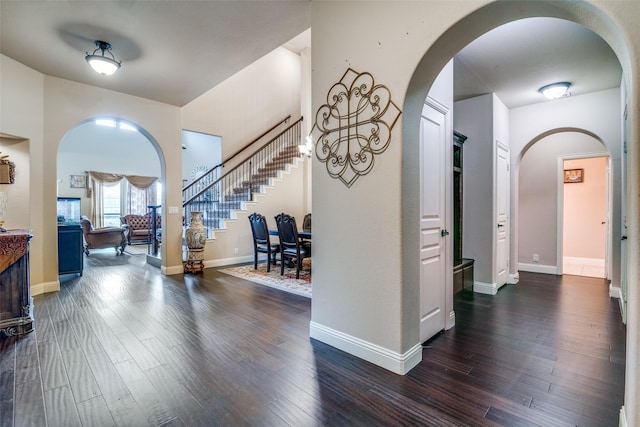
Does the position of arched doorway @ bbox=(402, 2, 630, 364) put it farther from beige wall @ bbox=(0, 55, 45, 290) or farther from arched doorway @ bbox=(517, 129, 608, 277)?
beige wall @ bbox=(0, 55, 45, 290)

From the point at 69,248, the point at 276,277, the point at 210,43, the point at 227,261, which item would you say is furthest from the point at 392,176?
the point at 69,248

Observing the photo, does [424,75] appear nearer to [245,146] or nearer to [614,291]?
[614,291]

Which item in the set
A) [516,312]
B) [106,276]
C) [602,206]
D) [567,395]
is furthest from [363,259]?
[602,206]

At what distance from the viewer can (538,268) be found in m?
5.46

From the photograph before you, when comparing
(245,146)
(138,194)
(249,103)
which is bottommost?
(138,194)

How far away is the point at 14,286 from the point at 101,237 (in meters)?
5.30

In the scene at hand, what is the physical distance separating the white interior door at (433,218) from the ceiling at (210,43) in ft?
3.82

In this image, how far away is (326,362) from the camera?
7.15ft

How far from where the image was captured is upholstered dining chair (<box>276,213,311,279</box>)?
4668 millimetres

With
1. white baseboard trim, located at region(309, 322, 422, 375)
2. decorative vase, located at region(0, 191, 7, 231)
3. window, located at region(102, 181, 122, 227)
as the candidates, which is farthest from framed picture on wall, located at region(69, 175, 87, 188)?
white baseboard trim, located at region(309, 322, 422, 375)

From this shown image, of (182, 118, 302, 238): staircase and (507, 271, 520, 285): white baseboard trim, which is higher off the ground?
(182, 118, 302, 238): staircase

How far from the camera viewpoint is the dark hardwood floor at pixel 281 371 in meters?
1.64

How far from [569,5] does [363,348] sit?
2413mm

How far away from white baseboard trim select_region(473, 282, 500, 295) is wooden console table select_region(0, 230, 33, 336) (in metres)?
5.27
